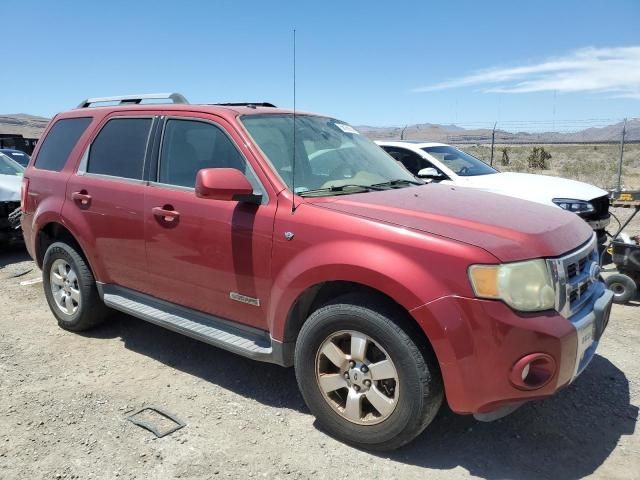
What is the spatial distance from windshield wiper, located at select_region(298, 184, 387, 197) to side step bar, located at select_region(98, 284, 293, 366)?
930 millimetres

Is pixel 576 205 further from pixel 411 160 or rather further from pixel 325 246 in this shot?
pixel 325 246

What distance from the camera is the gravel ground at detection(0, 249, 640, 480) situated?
9.78ft

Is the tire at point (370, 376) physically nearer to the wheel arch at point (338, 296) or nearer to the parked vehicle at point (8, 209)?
the wheel arch at point (338, 296)

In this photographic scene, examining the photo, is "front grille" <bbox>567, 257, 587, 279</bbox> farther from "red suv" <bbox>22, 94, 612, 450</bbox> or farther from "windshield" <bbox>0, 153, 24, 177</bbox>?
"windshield" <bbox>0, 153, 24, 177</bbox>

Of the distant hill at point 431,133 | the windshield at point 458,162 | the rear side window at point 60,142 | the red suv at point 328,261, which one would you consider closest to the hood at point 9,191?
the rear side window at point 60,142

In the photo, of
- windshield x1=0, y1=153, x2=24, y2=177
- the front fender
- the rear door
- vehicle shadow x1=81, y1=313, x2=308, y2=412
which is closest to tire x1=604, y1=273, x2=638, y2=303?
vehicle shadow x1=81, y1=313, x2=308, y2=412

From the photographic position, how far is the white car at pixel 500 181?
22.6 feet

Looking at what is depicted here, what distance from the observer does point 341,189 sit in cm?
361

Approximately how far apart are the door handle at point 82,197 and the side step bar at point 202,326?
27.3 inches

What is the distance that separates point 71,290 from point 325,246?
2897 millimetres

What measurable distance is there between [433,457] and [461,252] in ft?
3.99

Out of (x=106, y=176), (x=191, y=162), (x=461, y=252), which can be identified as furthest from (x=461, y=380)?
(x=106, y=176)

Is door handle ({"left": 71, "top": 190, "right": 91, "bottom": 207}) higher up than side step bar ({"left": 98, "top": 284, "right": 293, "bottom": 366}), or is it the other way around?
door handle ({"left": 71, "top": 190, "right": 91, "bottom": 207})

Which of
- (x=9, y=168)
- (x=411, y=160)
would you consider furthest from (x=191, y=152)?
(x=9, y=168)
